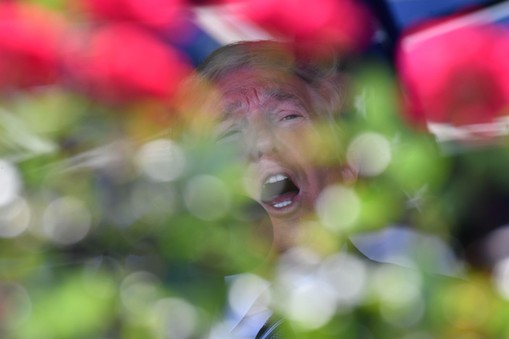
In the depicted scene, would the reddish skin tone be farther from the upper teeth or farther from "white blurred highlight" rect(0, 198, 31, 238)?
"white blurred highlight" rect(0, 198, 31, 238)

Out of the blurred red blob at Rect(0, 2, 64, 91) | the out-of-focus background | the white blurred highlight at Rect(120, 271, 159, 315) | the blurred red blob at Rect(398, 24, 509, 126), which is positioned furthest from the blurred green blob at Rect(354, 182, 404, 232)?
the blurred red blob at Rect(0, 2, 64, 91)

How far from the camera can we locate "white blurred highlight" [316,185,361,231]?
2.98ft

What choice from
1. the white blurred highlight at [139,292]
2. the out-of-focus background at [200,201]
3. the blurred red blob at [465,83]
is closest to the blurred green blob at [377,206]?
the out-of-focus background at [200,201]

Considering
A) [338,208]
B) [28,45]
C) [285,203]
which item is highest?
[28,45]

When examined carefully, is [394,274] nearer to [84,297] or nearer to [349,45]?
[84,297]

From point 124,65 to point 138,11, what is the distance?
138 mm

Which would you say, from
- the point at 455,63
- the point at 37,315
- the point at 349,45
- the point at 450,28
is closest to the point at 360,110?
the point at 455,63

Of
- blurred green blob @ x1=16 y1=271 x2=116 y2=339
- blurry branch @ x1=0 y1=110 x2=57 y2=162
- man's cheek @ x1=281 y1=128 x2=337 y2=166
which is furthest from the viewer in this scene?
man's cheek @ x1=281 y1=128 x2=337 y2=166

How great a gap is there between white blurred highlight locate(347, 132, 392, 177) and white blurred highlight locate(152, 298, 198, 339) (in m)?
0.27

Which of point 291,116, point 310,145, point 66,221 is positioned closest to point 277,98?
A: point 291,116

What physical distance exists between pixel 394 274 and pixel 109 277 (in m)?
0.27

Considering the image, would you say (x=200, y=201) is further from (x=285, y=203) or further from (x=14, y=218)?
(x=285, y=203)

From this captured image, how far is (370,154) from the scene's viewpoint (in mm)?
961

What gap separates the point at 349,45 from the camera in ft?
4.18
